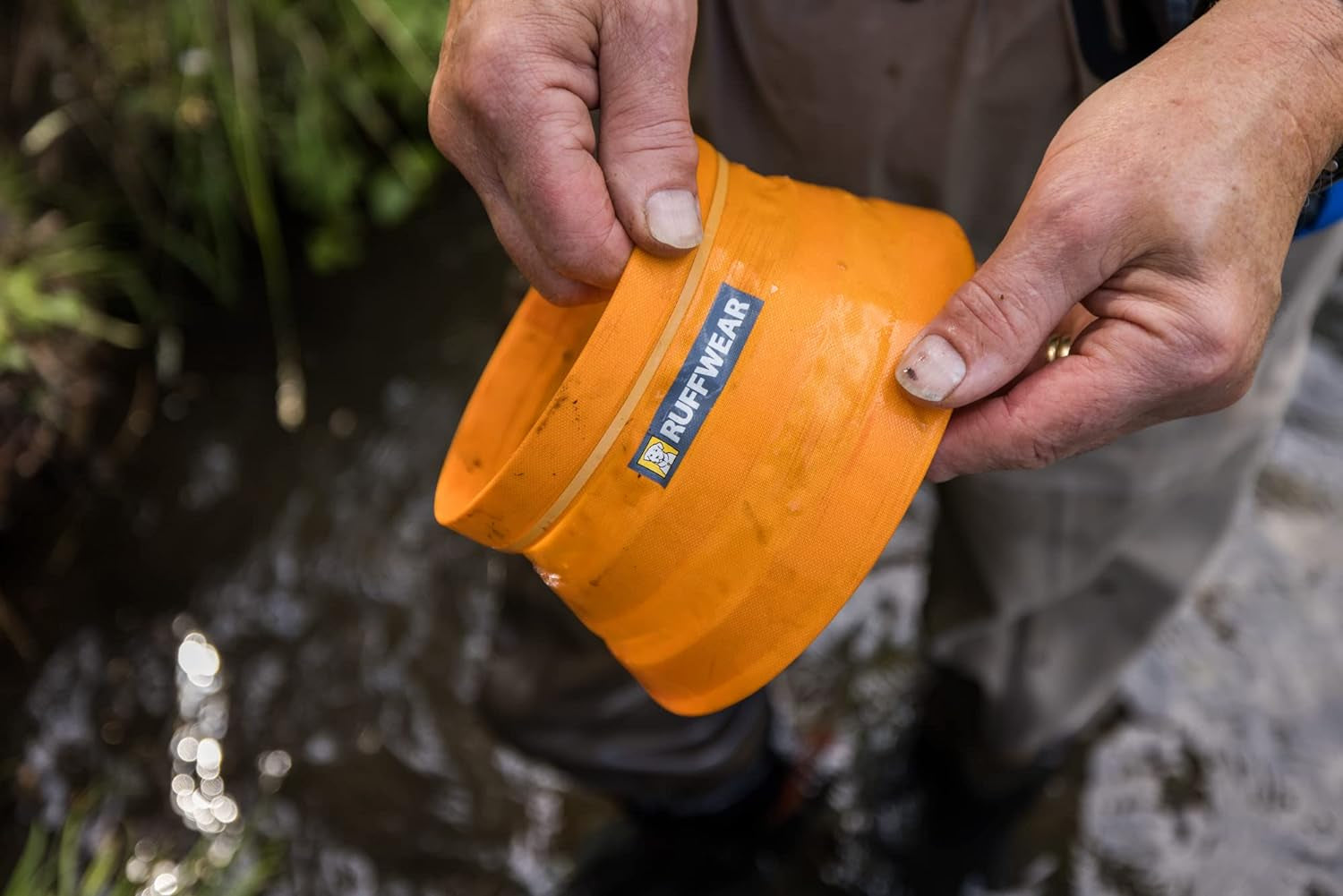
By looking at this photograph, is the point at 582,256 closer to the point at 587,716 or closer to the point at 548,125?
the point at 548,125

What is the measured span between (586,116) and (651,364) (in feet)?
0.78

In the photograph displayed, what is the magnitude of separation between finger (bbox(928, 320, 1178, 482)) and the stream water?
1.13 m

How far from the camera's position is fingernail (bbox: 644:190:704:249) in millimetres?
828

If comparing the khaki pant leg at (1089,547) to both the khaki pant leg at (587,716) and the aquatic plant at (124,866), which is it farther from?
the aquatic plant at (124,866)

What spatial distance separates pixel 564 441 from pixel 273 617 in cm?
139

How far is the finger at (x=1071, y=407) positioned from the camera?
32.5 inches

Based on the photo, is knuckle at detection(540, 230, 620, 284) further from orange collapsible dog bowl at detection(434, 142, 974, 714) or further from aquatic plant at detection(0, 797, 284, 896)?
aquatic plant at detection(0, 797, 284, 896)

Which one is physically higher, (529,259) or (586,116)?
(586,116)

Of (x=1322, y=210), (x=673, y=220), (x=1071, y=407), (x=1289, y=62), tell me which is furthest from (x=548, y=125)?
(x=1322, y=210)

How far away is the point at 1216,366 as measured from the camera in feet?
2.70

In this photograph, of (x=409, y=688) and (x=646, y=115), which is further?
(x=409, y=688)

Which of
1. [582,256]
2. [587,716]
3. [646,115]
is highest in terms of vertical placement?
[646,115]

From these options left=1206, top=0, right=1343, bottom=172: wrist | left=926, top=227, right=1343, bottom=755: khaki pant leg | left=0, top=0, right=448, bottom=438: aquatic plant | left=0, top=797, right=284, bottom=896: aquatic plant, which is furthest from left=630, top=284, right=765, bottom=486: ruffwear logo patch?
left=0, top=0, right=448, bottom=438: aquatic plant

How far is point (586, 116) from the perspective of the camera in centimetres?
89
